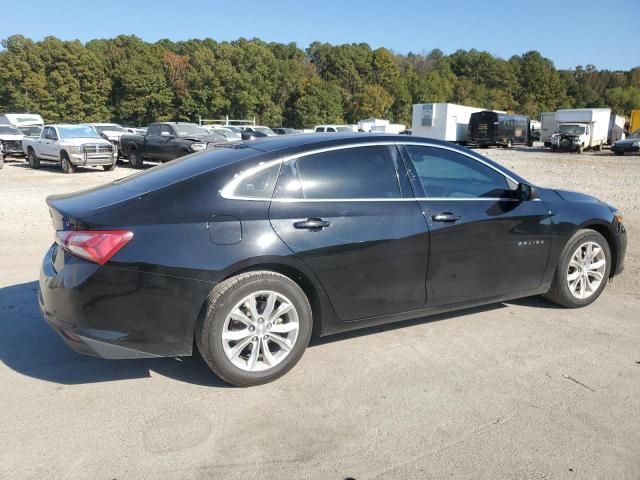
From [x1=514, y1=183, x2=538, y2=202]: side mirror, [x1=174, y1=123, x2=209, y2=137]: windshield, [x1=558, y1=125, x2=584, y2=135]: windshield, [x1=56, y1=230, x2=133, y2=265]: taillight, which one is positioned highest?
[x1=558, y1=125, x2=584, y2=135]: windshield

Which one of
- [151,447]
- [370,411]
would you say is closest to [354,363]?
[370,411]

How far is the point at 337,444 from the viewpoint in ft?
9.46

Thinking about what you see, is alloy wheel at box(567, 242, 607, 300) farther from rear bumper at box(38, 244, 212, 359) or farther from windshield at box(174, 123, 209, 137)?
windshield at box(174, 123, 209, 137)

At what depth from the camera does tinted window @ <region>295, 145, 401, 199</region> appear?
3.76 meters

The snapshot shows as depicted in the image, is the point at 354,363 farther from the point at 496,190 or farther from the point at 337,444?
the point at 496,190

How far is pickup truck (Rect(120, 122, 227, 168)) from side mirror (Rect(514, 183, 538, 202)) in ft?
50.6

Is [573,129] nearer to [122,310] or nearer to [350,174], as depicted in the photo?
[350,174]

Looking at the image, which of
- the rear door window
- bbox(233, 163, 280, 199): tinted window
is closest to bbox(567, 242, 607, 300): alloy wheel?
the rear door window

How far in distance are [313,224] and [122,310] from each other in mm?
1318

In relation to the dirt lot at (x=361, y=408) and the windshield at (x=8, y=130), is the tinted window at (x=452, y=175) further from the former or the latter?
the windshield at (x=8, y=130)

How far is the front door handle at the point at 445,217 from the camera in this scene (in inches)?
159

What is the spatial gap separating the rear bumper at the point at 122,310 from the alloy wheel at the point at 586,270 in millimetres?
3405

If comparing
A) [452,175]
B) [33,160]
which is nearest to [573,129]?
[33,160]

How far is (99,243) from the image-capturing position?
316cm
